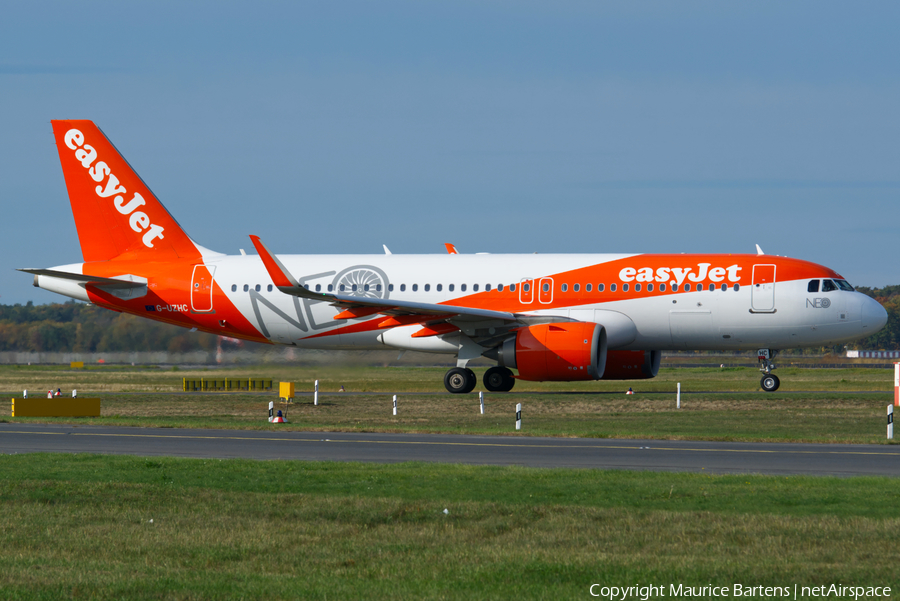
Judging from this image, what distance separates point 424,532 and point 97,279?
29.2 meters

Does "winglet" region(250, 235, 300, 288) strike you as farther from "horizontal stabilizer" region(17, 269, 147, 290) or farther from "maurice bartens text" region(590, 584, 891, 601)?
"maurice bartens text" region(590, 584, 891, 601)

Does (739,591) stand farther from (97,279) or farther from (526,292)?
(97,279)

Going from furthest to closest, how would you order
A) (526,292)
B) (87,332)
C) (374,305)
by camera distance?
(87,332) → (526,292) → (374,305)

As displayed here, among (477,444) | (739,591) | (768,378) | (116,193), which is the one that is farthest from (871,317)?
(739,591)

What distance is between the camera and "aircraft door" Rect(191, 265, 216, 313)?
37.6 m

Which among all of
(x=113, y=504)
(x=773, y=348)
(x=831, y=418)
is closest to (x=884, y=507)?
(x=113, y=504)

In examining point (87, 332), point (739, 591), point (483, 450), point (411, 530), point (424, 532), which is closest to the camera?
point (739, 591)

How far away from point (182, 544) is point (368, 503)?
2.91 metres

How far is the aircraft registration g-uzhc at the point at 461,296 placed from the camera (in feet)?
111

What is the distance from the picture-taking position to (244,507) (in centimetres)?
1264

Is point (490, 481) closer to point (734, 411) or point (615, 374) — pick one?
point (734, 411)

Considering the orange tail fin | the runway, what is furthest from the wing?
the runway

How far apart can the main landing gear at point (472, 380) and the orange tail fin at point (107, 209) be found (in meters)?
10.9

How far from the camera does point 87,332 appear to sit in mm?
46938
